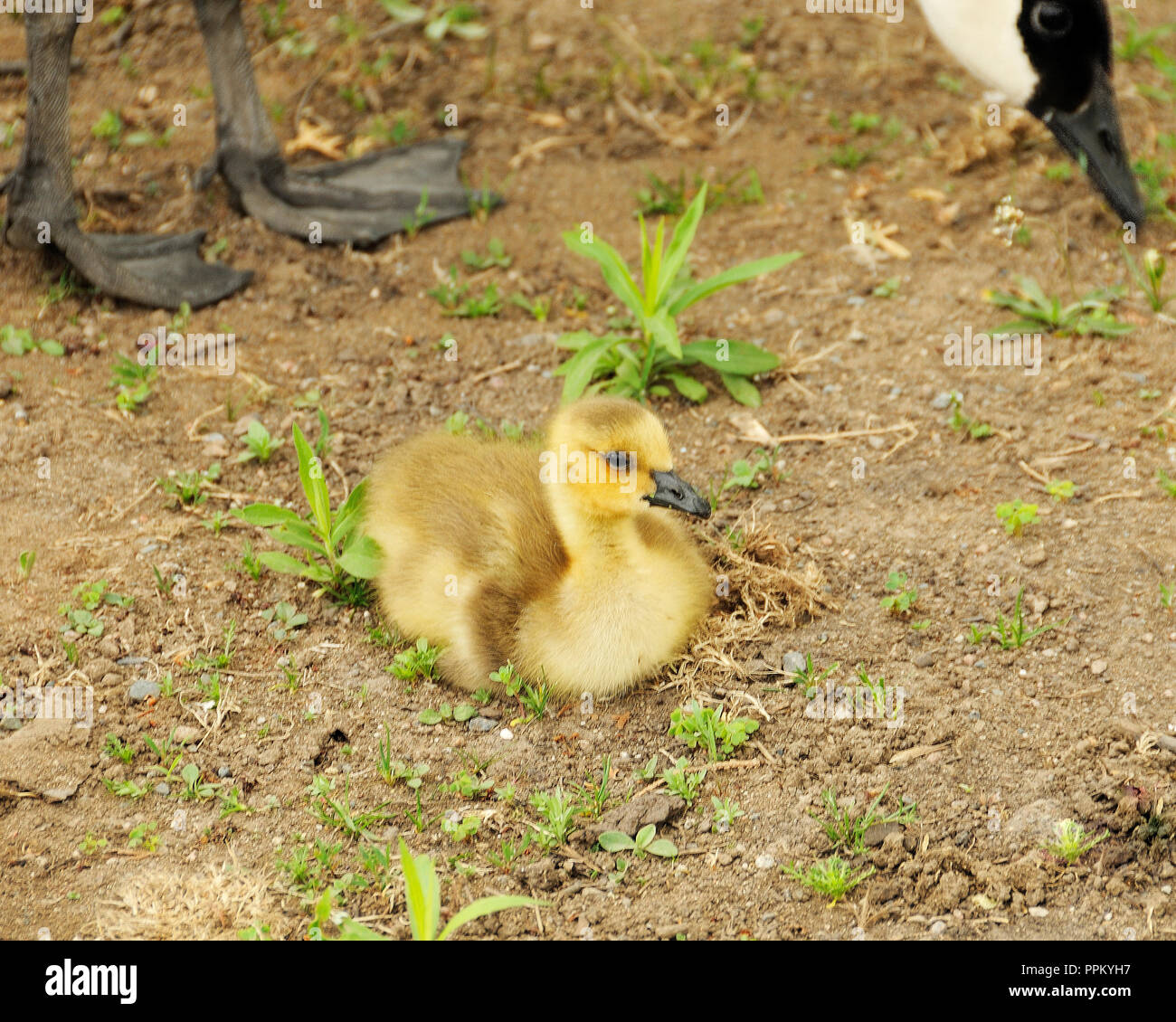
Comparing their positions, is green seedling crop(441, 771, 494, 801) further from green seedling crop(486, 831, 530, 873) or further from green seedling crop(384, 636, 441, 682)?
green seedling crop(384, 636, 441, 682)

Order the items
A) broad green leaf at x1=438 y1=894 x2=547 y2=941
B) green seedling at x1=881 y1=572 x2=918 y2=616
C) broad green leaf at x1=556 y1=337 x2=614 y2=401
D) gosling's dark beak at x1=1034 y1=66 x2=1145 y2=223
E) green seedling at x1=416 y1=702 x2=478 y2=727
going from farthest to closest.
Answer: gosling's dark beak at x1=1034 y1=66 x2=1145 y2=223 < broad green leaf at x1=556 y1=337 x2=614 y2=401 < green seedling at x1=881 y1=572 x2=918 y2=616 < green seedling at x1=416 y1=702 x2=478 y2=727 < broad green leaf at x1=438 y1=894 x2=547 y2=941

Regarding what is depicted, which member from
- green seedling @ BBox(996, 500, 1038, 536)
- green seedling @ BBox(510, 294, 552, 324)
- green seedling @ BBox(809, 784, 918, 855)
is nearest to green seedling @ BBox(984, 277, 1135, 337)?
green seedling @ BBox(996, 500, 1038, 536)

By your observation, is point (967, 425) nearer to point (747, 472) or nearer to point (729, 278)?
point (747, 472)

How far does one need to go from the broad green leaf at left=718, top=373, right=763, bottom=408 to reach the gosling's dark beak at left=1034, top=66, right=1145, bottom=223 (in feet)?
4.89

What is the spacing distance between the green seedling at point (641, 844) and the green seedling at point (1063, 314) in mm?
2457

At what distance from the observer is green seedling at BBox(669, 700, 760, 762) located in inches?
124

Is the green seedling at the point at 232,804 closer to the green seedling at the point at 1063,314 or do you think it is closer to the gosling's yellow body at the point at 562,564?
the gosling's yellow body at the point at 562,564

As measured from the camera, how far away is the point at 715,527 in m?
3.86

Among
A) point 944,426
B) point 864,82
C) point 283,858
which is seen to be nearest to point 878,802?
point 283,858

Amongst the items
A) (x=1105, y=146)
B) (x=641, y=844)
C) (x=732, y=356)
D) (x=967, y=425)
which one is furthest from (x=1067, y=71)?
(x=641, y=844)

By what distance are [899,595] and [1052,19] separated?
7.66 ft

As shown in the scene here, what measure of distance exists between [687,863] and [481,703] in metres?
0.74

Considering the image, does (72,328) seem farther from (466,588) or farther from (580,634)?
(580,634)

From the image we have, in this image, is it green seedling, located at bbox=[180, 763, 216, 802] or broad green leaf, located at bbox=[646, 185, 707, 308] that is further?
broad green leaf, located at bbox=[646, 185, 707, 308]
